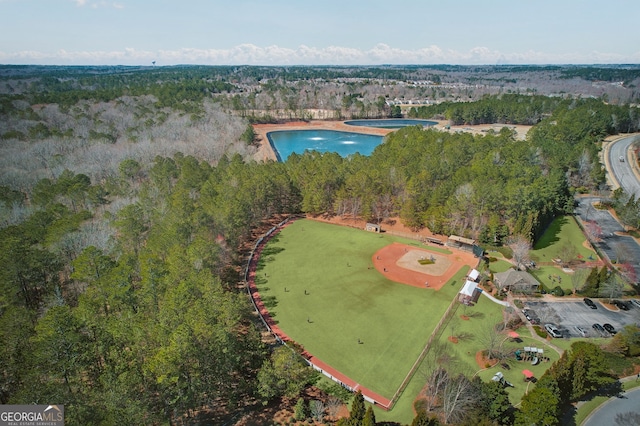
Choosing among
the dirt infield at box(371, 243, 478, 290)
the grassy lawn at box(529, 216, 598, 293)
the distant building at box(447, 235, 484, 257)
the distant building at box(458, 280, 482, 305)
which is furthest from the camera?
the distant building at box(447, 235, 484, 257)

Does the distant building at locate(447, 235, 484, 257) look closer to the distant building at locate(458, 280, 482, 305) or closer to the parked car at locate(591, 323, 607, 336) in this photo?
the distant building at locate(458, 280, 482, 305)

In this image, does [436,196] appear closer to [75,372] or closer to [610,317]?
[610,317]

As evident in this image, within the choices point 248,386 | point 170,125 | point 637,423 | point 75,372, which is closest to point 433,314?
point 637,423

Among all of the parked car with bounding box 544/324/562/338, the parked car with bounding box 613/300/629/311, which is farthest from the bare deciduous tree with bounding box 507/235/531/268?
the parked car with bounding box 544/324/562/338

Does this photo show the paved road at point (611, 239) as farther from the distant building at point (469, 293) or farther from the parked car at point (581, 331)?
the distant building at point (469, 293)

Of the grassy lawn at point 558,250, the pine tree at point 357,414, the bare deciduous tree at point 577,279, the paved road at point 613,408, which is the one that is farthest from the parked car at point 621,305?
the pine tree at point 357,414
